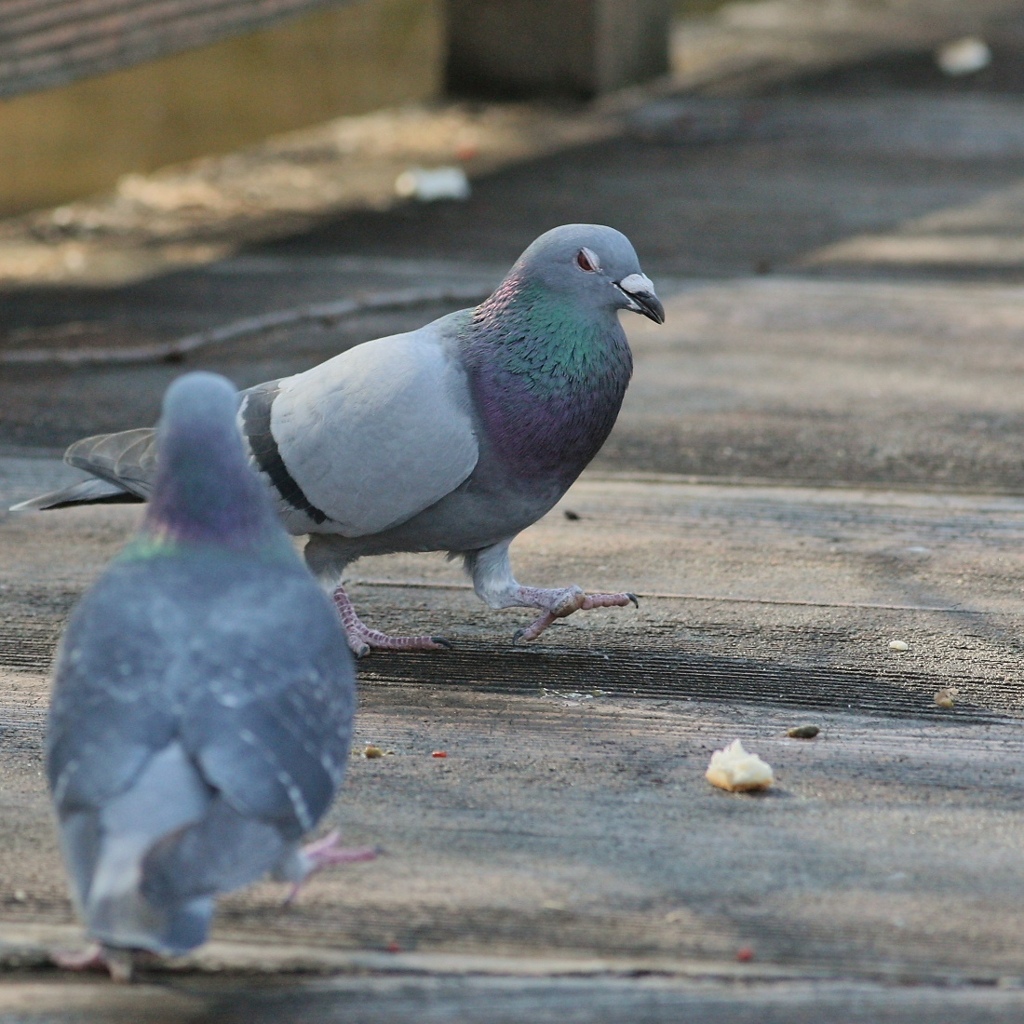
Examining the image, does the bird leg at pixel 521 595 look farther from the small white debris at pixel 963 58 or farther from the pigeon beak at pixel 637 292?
the small white debris at pixel 963 58

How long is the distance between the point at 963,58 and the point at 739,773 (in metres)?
11.0

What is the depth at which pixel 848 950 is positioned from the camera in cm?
269

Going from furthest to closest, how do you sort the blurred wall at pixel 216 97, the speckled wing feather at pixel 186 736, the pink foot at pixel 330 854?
the blurred wall at pixel 216 97, the pink foot at pixel 330 854, the speckled wing feather at pixel 186 736

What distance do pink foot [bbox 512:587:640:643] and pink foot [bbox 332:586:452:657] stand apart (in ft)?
0.70

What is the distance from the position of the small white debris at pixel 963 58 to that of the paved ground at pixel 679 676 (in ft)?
17.5

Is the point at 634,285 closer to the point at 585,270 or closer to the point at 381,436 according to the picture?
the point at 585,270

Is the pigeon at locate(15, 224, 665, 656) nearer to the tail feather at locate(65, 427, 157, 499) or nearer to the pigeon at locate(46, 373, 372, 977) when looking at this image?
the tail feather at locate(65, 427, 157, 499)

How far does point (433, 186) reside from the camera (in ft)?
29.6

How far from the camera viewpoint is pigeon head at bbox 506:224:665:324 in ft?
12.4

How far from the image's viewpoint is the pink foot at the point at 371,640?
154 inches

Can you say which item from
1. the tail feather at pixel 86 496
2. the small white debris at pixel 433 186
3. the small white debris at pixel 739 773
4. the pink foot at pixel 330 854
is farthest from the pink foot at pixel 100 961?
the small white debris at pixel 433 186

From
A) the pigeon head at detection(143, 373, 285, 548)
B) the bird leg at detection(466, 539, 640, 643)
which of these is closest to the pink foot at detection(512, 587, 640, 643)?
the bird leg at detection(466, 539, 640, 643)

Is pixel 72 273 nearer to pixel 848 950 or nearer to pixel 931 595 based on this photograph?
pixel 931 595

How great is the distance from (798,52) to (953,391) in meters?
8.44
